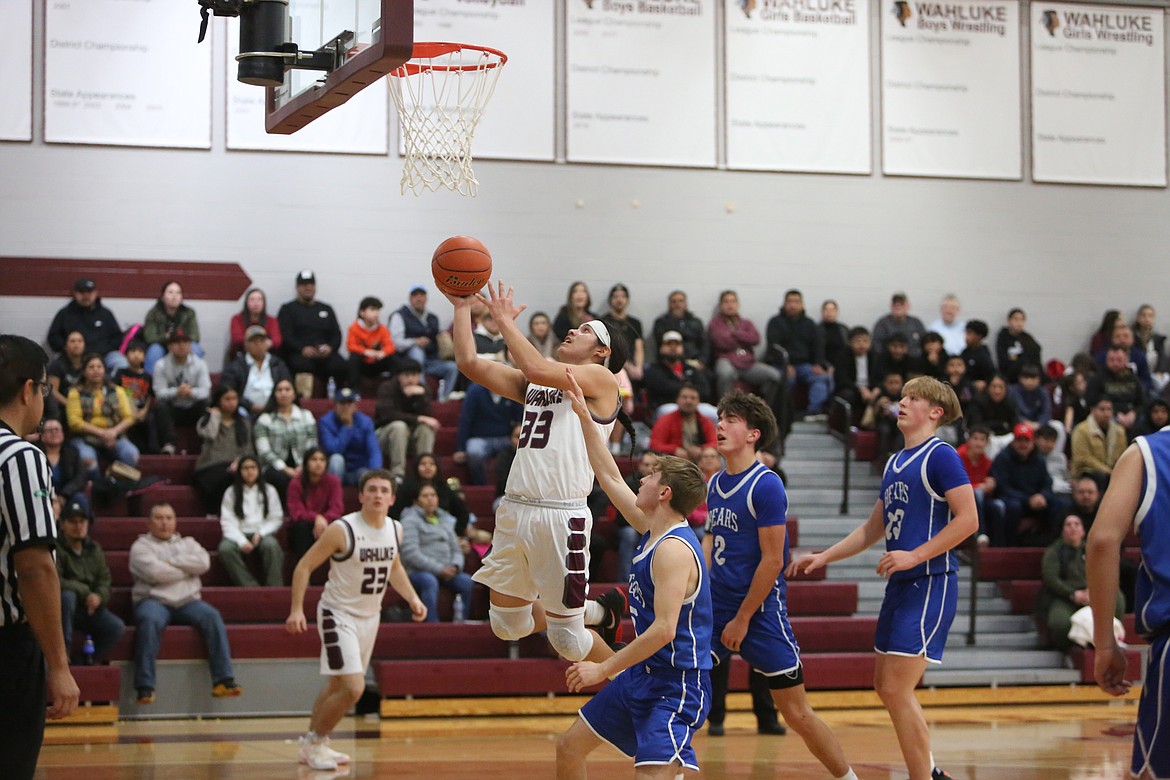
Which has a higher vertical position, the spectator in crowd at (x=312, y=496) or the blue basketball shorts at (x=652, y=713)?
the spectator in crowd at (x=312, y=496)

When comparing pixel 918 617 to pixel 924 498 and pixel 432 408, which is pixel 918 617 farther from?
pixel 432 408

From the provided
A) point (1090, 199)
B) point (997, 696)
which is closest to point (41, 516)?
point (997, 696)

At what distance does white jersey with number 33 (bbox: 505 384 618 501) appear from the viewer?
5.96 metres

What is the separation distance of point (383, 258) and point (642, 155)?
3283 mm

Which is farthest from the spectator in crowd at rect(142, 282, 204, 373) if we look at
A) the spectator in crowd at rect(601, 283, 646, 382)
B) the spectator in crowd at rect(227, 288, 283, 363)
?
the spectator in crowd at rect(601, 283, 646, 382)

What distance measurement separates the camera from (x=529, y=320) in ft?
50.0

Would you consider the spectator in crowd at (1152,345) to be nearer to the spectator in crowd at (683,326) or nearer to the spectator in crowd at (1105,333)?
the spectator in crowd at (1105,333)

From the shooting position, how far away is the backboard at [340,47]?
18.2 feet

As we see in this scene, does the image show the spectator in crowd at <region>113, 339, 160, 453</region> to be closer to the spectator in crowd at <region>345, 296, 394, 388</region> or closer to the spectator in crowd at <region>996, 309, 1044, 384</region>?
the spectator in crowd at <region>345, 296, 394, 388</region>

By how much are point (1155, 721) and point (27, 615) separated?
126 inches

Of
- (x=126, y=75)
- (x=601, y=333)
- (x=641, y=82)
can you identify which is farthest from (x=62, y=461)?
(x=641, y=82)

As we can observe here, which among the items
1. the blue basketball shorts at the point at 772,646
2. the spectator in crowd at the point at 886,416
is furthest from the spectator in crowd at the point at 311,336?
the blue basketball shorts at the point at 772,646

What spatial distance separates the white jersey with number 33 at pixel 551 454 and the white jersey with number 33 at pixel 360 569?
239 centimetres

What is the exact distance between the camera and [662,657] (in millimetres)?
4934
